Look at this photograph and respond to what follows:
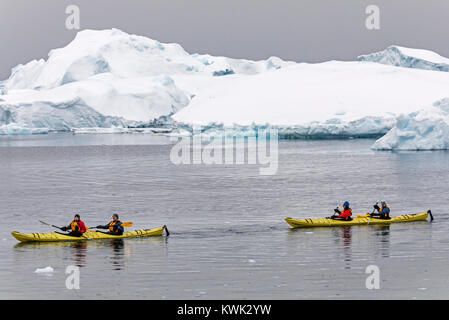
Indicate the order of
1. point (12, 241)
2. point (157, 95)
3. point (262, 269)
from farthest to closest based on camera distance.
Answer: point (157, 95) < point (12, 241) < point (262, 269)

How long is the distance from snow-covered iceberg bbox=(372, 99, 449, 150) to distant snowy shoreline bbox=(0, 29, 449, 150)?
0.24ft

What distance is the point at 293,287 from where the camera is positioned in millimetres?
14898

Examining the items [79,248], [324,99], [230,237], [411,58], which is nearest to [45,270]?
[79,248]

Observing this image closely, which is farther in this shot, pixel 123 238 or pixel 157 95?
pixel 157 95

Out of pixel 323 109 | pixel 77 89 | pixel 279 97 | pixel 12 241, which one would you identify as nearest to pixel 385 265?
pixel 12 241

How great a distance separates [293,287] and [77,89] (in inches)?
3711

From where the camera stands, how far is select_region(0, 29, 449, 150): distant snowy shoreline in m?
71.8

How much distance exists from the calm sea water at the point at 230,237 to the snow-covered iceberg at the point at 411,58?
64.4 metres

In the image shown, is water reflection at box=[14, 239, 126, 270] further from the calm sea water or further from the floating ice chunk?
the floating ice chunk

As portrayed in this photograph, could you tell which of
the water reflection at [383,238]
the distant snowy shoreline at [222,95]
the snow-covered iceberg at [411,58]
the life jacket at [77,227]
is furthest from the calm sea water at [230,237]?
the snow-covered iceberg at [411,58]

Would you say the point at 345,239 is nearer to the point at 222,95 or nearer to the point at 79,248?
the point at 79,248
